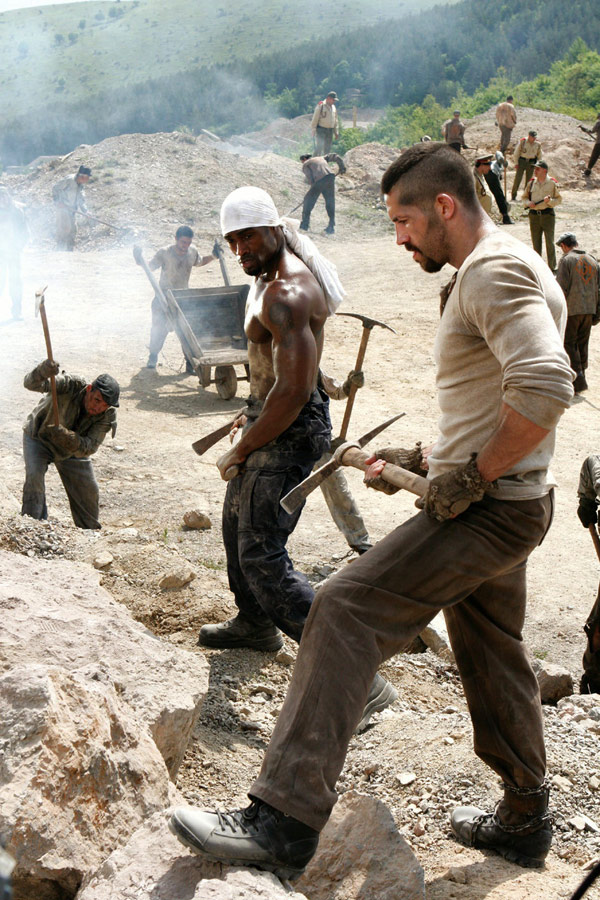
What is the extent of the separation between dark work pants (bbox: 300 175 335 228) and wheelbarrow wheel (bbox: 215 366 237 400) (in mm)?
8894

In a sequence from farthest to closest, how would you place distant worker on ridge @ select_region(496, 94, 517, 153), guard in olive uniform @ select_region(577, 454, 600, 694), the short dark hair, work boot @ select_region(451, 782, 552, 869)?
1. distant worker on ridge @ select_region(496, 94, 517, 153)
2. guard in olive uniform @ select_region(577, 454, 600, 694)
3. work boot @ select_region(451, 782, 552, 869)
4. the short dark hair

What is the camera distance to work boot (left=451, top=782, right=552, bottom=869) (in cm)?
250

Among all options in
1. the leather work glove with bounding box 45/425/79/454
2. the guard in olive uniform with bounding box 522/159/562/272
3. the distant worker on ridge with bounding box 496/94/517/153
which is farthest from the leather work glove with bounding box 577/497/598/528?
the distant worker on ridge with bounding box 496/94/517/153

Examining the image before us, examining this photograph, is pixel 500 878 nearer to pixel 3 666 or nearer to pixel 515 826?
pixel 515 826

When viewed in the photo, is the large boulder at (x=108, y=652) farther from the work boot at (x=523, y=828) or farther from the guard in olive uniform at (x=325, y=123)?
the guard in olive uniform at (x=325, y=123)

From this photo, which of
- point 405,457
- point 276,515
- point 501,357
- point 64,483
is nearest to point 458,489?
point 501,357

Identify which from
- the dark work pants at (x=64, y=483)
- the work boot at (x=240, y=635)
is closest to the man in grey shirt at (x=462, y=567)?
the work boot at (x=240, y=635)

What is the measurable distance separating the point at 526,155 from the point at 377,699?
1870 centimetres

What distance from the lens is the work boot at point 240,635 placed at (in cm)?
397

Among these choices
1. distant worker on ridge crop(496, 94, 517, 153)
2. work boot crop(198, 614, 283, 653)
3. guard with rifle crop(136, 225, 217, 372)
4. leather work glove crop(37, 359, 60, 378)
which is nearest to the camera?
work boot crop(198, 614, 283, 653)

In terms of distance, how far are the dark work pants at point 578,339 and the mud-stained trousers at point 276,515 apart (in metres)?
7.66

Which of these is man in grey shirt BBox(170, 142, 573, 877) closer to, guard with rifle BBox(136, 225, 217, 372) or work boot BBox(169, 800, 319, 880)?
work boot BBox(169, 800, 319, 880)

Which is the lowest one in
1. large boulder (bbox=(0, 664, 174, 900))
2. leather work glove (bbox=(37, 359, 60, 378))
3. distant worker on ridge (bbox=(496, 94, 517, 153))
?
large boulder (bbox=(0, 664, 174, 900))

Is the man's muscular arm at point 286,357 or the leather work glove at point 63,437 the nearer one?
the man's muscular arm at point 286,357
